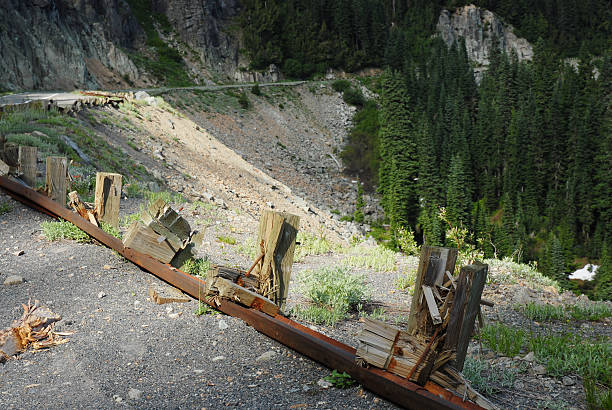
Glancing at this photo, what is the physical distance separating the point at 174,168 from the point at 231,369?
13.8 metres

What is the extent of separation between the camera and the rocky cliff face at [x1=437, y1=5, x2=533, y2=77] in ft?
348

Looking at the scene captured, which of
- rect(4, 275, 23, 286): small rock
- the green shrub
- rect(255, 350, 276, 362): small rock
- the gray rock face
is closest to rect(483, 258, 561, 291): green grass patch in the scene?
rect(255, 350, 276, 362): small rock

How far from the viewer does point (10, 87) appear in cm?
3084

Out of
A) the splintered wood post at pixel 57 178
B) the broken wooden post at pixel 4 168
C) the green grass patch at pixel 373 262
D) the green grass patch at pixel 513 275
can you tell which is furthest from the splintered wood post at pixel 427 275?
the broken wooden post at pixel 4 168

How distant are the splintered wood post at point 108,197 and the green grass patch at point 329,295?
260 cm

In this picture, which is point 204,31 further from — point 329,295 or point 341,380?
point 341,380

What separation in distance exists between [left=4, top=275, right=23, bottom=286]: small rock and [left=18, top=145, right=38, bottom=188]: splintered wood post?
3.45 meters

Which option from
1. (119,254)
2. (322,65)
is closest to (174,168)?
(119,254)

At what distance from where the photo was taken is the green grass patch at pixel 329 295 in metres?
4.71

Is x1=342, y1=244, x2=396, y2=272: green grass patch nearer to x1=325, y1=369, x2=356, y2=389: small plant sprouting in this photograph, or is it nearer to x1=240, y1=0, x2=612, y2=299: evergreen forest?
x1=325, y1=369, x2=356, y2=389: small plant sprouting

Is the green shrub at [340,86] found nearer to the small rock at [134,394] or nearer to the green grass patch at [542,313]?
the green grass patch at [542,313]

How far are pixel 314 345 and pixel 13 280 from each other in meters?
3.37

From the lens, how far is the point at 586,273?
190ft

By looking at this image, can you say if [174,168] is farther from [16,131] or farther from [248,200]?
[16,131]
